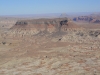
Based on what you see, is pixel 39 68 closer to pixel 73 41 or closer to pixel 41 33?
pixel 73 41

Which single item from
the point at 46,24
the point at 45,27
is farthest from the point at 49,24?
the point at 45,27

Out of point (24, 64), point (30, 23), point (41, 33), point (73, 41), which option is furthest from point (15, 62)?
point (30, 23)

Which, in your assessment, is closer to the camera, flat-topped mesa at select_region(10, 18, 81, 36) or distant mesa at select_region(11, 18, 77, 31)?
flat-topped mesa at select_region(10, 18, 81, 36)

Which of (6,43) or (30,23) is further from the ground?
(30,23)

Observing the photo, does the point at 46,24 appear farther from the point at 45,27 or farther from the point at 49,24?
the point at 45,27

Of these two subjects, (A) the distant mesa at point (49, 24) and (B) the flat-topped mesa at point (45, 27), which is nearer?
(B) the flat-topped mesa at point (45, 27)

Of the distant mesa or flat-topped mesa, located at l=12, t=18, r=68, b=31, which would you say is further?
flat-topped mesa, located at l=12, t=18, r=68, b=31

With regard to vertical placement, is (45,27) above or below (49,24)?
below

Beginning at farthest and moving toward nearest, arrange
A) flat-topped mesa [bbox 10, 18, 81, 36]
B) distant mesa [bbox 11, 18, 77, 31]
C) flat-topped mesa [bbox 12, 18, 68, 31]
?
flat-topped mesa [bbox 12, 18, 68, 31] < distant mesa [bbox 11, 18, 77, 31] < flat-topped mesa [bbox 10, 18, 81, 36]

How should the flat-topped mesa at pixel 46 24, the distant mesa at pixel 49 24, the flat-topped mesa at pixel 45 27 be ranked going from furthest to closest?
the flat-topped mesa at pixel 46 24, the distant mesa at pixel 49 24, the flat-topped mesa at pixel 45 27

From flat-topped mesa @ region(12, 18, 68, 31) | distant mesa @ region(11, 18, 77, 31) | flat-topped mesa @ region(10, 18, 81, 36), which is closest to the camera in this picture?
flat-topped mesa @ region(10, 18, 81, 36)

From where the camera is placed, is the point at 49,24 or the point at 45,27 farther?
the point at 49,24
